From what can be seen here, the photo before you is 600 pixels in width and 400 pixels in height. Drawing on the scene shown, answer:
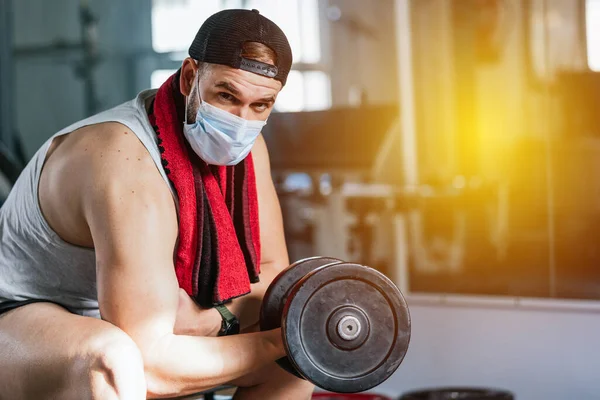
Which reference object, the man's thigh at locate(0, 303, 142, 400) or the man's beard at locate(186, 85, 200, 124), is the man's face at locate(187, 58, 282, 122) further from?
the man's thigh at locate(0, 303, 142, 400)

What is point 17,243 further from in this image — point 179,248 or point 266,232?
point 266,232

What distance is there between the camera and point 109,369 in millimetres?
1579

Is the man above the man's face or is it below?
below

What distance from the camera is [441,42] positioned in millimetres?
3074

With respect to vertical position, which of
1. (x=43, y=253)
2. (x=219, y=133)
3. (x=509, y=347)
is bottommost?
(x=509, y=347)

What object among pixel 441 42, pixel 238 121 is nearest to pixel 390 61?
pixel 441 42

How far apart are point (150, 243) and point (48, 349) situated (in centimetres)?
29

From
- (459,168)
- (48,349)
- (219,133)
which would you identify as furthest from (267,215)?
(459,168)

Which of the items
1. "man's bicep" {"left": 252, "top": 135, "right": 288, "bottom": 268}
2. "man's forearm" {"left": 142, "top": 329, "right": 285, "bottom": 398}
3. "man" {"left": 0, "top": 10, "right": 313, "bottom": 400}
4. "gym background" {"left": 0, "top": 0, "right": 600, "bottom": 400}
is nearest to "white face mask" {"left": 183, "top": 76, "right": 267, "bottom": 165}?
"man" {"left": 0, "top": 10, "right": 313, "bottom": 400}

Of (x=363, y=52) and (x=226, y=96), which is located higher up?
(x=363, y=52)

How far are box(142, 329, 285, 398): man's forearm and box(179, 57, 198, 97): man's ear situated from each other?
540 mm

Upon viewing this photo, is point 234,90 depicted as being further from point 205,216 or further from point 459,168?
point 459,168

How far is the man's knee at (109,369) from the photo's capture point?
157 centimetres

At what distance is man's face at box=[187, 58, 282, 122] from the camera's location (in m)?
1.77
